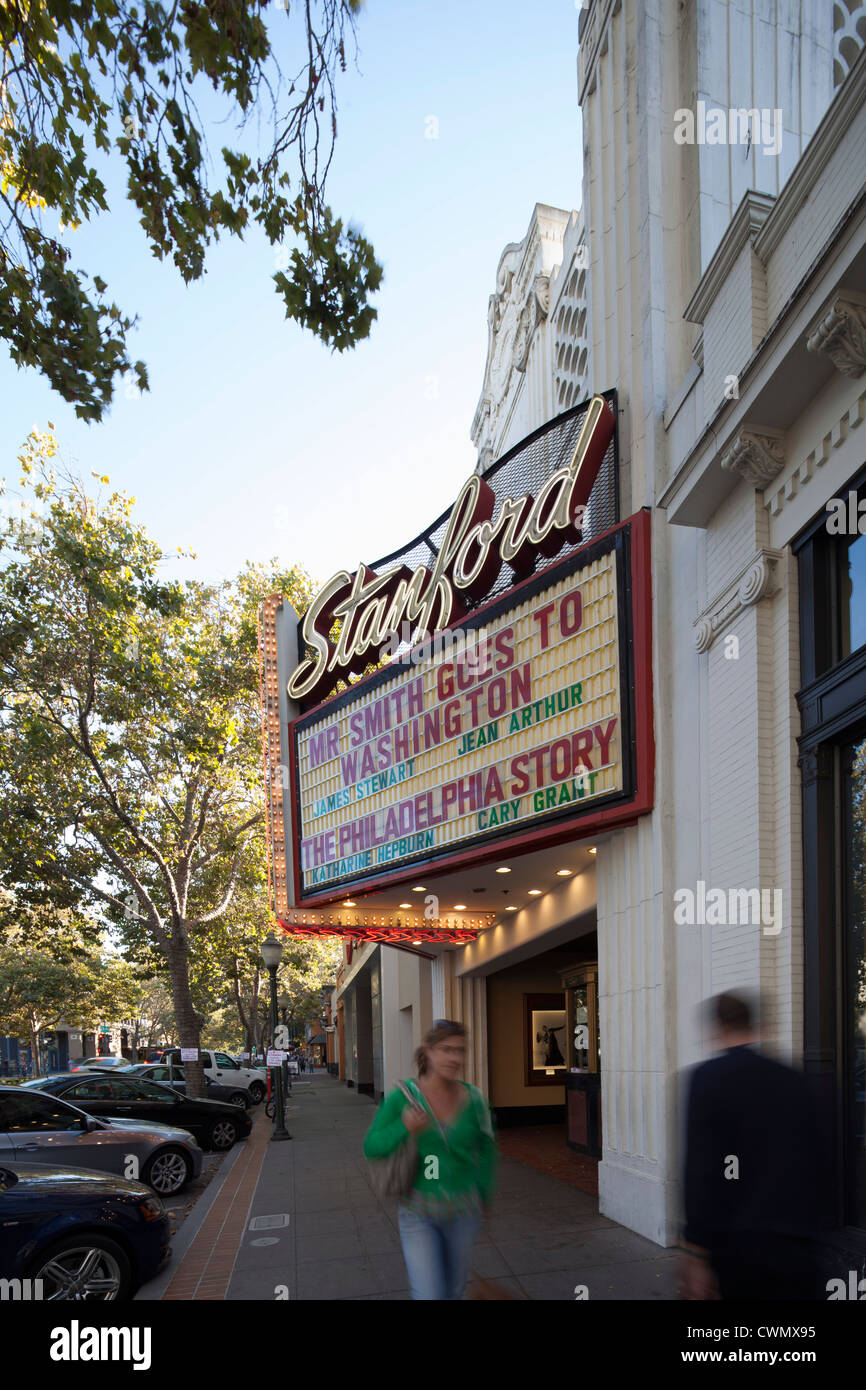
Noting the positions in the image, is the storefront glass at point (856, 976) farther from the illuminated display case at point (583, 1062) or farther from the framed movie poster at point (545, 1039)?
the framed movie poster at point (545, 1039)

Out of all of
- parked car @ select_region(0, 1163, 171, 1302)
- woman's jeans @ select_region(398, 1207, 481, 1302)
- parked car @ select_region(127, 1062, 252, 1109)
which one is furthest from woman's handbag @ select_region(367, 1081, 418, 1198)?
parked car @ select_region(127, 1062, 252, 1109)

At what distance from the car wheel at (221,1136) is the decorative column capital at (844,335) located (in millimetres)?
15838

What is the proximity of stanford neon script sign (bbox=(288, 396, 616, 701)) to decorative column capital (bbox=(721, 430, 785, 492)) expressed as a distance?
2.54 meters

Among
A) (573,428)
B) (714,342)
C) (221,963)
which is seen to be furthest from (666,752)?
(221,963)

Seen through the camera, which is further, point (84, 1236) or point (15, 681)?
point (15, 681)

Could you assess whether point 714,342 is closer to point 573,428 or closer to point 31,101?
point 573,428

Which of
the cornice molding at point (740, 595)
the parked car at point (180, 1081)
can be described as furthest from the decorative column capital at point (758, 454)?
the parked car at point (180, 1081)

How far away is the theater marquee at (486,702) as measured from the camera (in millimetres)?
9047

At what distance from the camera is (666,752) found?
341 inches

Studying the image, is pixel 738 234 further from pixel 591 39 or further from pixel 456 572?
pixel 591 39

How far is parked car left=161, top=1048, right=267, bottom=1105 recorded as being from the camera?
27.5m

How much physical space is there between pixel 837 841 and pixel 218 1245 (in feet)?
21.7

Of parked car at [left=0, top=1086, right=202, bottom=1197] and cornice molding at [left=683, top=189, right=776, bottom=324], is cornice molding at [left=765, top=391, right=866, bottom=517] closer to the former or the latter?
cornice molding at [left=683, top=189, right=776, bottom=324]
